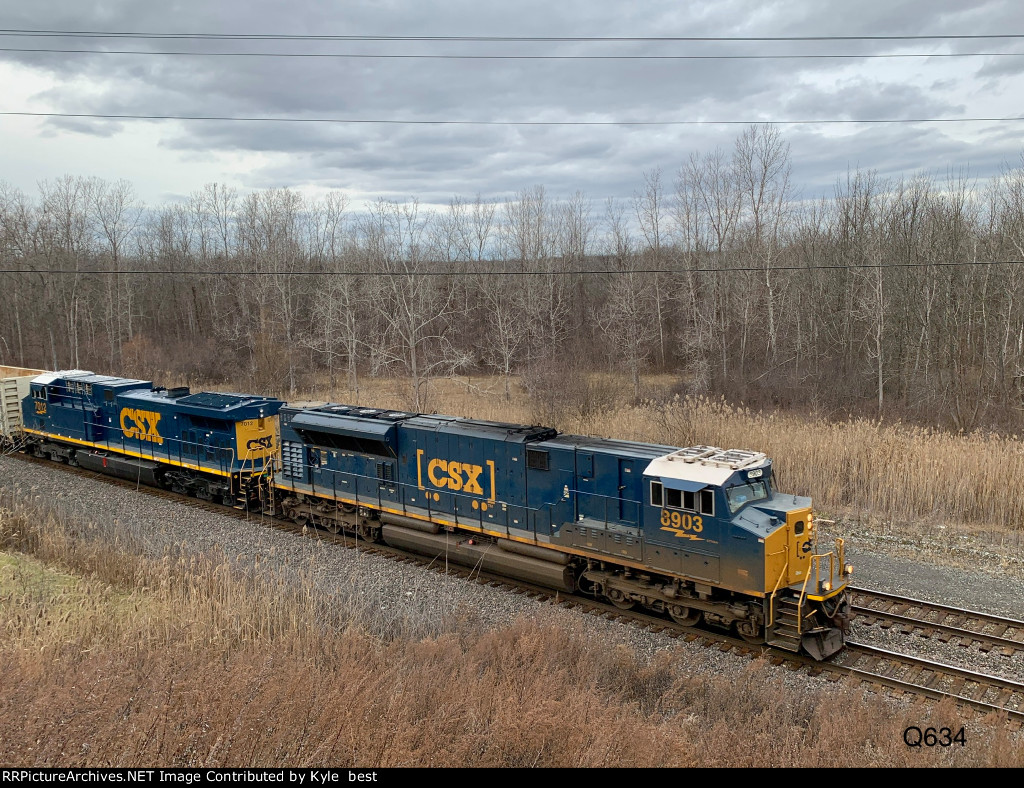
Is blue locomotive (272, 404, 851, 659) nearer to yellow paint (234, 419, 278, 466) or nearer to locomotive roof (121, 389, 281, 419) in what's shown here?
yellow paint (234, 419, 278, 466)

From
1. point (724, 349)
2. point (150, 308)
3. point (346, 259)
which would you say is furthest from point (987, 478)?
point (150, 308)

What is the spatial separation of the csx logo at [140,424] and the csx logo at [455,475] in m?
9.79

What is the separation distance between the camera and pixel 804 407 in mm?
27812

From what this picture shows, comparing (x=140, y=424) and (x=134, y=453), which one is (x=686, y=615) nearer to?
(x=140, y=424)

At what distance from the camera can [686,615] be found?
35.2 ft

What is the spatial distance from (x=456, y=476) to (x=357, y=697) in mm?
7388

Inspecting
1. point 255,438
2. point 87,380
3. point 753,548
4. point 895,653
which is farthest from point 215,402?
point 895,653

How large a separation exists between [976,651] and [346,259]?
1624 inches

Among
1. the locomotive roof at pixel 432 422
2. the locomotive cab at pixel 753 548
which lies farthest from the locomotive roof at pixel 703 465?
the locomotive roof at pixel 432 422

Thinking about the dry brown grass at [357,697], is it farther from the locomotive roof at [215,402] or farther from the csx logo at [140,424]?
the csx logo at [140,424]

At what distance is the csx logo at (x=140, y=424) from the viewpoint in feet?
64.3

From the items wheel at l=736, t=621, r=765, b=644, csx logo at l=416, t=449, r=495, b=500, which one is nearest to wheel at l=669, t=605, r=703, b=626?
wheel at l=736, t=621, r=765, b=644

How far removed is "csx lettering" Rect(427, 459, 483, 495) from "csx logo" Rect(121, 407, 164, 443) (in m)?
10.0

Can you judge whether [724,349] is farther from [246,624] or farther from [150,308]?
[150,308]
